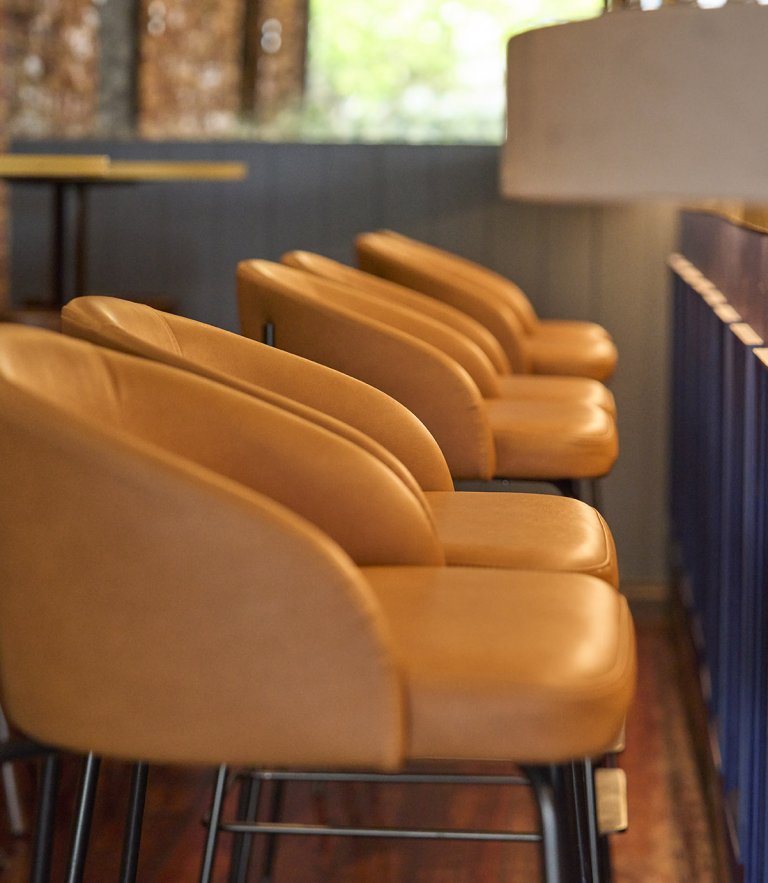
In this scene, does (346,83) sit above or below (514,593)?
above

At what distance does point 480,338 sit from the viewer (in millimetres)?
2799

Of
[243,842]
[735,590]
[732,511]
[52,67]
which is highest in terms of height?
[52,67]

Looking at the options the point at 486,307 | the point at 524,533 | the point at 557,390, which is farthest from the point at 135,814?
the point at 486,307

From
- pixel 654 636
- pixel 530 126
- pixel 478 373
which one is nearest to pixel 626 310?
pixel 654 636

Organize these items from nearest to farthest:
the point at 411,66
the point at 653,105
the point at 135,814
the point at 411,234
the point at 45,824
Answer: the point at 653,105
the point at 45,824
the point at 135,814
the point at 411,234
the point at 411,66

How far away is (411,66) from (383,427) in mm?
3140

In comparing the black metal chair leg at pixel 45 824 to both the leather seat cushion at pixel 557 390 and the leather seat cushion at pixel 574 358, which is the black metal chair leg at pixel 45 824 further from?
the leather seat cushion at pixel 574 358

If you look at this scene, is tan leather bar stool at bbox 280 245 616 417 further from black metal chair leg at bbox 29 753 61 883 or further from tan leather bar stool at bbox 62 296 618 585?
black metal chair leg at bbox 29 753 61 883

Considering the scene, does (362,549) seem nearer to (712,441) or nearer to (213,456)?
(213,456)

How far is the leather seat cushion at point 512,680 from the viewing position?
1044 mm

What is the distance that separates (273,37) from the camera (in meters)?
4.64

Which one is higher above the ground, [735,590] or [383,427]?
[383,427]

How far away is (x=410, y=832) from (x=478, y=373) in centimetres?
120

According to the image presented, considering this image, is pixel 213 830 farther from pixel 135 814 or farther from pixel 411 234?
pixel 411 234
